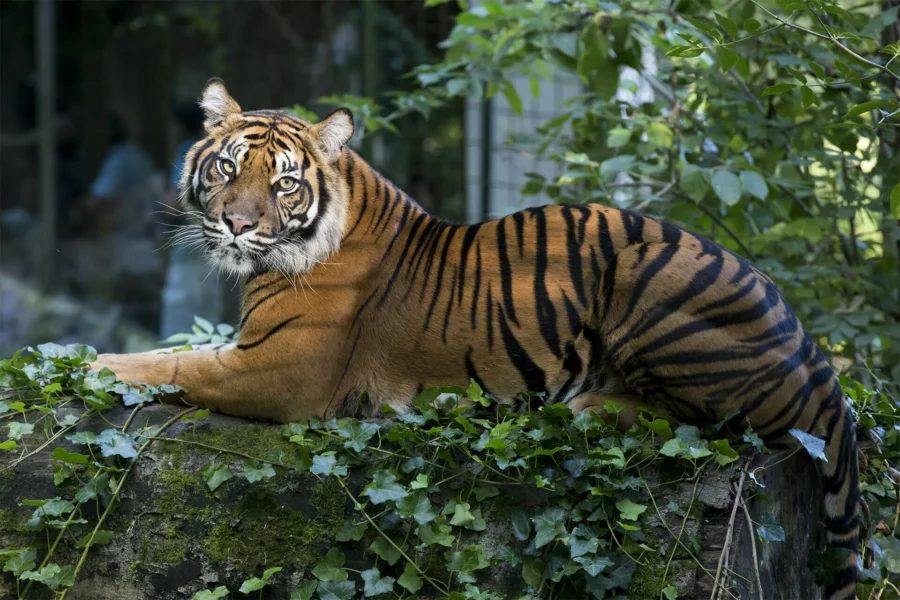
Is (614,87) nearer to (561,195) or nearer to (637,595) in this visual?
(561,195)

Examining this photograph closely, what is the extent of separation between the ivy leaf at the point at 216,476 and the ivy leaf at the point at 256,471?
0.19 feet

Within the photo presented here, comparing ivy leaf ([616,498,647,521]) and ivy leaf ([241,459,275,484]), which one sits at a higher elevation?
ivy leaf ([616,498,647,521])

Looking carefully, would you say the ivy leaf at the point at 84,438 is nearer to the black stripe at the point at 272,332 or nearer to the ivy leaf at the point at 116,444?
the ivy leaf at the point at 116,444

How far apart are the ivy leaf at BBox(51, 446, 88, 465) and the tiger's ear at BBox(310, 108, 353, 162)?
1.42 metres

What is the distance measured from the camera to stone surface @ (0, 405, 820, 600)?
3092 millimetres

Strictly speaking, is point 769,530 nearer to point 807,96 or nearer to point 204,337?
point 807,96

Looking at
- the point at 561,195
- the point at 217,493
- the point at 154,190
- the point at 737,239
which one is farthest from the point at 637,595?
the point at 154,190

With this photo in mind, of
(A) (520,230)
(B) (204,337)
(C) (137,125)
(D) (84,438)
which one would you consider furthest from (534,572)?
(C) (137,125)

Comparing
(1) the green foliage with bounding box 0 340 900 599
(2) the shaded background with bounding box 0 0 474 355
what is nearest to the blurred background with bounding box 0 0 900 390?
(2) the shaded background with bounding box 0 0 474 355

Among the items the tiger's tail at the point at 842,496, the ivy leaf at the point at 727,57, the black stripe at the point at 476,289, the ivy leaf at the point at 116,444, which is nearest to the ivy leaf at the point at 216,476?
the ivy leaf at the point at 116,444

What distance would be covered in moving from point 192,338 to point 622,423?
93.0 inches

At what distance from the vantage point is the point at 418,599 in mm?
3025

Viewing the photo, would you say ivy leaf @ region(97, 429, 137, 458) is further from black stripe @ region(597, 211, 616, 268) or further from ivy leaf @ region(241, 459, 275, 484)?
black stripe @ region(597, 211, 616, 268)

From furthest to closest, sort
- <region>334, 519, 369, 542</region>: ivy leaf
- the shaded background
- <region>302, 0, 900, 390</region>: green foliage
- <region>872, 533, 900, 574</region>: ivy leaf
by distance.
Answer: the shaded background, <region>302, 0, 900, 390</region>: green foliage, <region>872, 533, 900, 574</region>: ivy leaf, <region>334, 519, 369, 542</region>: ivy leaf
